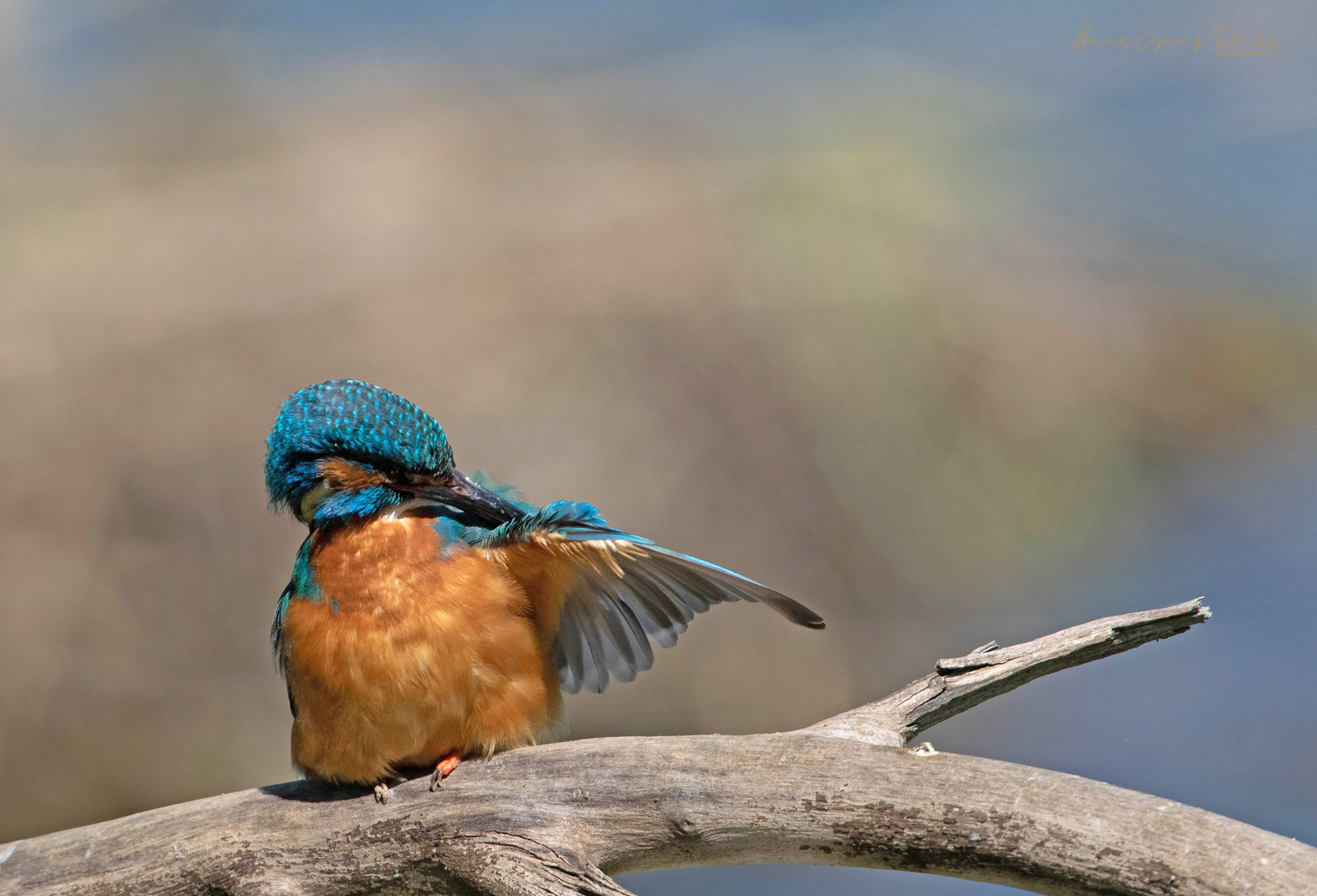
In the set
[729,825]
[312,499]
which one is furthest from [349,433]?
[729,825]

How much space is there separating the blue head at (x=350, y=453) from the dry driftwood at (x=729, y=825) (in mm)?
482

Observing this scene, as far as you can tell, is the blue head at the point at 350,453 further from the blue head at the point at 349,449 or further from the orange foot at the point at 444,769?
the orange foot at the point at 444,769

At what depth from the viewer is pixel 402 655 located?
65.2 inches

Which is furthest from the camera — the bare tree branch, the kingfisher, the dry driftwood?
the kingfisher

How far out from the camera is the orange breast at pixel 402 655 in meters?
1.67

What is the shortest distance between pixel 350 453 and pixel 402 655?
354mm

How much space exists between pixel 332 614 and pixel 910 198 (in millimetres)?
5192

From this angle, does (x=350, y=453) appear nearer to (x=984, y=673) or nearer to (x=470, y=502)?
(x=470, y=502)

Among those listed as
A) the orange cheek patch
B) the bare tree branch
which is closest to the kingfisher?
the orange cheek patch

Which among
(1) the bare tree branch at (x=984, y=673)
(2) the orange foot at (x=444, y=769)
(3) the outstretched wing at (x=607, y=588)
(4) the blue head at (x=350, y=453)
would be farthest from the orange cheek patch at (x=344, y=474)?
(1) the bare tree branch at (x=984, y=673)

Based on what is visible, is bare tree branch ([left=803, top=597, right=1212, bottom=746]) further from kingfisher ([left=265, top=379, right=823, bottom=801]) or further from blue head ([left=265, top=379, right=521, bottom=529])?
blue head ([left=265, top=379, right=521, bottom=529])

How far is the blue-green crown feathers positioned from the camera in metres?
1.73

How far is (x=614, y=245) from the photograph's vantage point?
5309 millimetres

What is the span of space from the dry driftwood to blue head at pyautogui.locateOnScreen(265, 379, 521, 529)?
482mm
